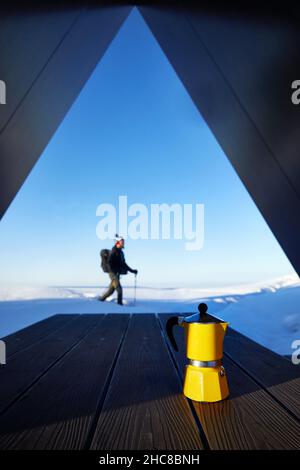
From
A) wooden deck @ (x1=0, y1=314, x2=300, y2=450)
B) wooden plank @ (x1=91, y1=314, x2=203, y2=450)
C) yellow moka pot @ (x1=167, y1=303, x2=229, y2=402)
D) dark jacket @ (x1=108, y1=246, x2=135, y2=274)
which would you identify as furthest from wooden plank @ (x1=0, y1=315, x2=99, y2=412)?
dark jacket @ (x1=108, y1=246, x2=135, y2=274)

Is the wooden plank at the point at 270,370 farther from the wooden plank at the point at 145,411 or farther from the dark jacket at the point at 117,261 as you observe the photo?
the dark jacket at the point at 117,261

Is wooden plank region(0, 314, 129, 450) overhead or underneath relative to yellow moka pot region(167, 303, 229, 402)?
underneath

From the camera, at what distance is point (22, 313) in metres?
3.38

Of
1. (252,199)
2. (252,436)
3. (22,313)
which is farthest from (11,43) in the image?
(22,313)

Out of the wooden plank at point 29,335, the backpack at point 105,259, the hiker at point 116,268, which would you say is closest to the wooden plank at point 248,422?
the wooden plank at point 29,335

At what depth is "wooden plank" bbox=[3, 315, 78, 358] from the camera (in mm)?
1575

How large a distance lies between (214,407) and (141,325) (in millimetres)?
1553

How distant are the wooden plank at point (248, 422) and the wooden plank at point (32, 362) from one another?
0.65 meters

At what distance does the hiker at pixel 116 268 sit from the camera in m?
4.64

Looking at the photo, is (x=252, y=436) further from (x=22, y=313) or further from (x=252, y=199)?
(x=22, y=313)

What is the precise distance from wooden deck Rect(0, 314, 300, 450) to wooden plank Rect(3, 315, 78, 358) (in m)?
0.03

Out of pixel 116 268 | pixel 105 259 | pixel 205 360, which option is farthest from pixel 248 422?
pixel 105 259

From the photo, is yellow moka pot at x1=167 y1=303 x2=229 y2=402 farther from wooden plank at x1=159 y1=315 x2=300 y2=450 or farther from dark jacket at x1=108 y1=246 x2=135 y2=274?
dark jacket at x1=108 y1=246 x2=135 y2=274
